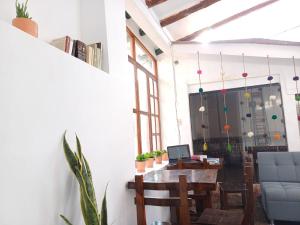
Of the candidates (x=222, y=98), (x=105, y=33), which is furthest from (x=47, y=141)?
(x=222, y=98)

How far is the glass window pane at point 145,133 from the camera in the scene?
12.7 ft

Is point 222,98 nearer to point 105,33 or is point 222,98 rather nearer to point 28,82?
point 105,33

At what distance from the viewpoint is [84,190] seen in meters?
1.36

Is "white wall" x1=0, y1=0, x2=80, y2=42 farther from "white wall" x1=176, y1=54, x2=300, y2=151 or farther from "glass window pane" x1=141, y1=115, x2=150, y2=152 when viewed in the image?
"white wall" x1=176, y1=54, x2=300, y2=151

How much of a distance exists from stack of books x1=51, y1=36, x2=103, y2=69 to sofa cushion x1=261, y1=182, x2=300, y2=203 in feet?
8.19

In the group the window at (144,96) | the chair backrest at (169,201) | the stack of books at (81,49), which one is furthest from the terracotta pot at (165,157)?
the stack of books at (81,49)

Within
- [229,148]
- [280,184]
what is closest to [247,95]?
[229,148]

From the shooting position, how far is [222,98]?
488cm

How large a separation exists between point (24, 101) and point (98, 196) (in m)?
0.96

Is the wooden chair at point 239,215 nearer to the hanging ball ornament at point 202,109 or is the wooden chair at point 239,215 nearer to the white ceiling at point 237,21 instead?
the white ceiling at point 237,21

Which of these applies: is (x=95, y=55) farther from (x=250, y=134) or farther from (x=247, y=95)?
(x=250, y=134)

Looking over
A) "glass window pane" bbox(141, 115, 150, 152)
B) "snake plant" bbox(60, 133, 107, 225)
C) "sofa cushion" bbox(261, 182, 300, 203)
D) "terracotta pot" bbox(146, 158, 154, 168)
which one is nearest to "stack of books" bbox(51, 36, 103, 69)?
"snake plant" bbox(60, 133, 107, 225)

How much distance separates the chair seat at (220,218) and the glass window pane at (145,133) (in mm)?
1702

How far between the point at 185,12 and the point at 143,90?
141 centimetres
